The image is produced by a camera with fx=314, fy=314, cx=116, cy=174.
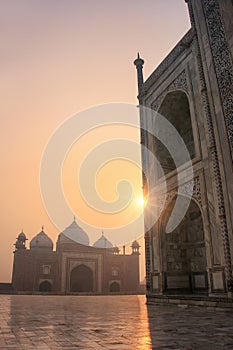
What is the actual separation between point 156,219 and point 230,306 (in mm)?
4262

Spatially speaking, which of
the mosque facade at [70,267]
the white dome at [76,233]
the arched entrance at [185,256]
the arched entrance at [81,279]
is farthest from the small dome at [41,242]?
the arched entrance at [185,256]

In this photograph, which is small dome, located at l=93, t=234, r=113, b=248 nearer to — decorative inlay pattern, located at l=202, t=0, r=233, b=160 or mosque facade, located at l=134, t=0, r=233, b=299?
mosque facade, located at l=134, t=0, r=233, b=299

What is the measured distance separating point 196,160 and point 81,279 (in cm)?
2261

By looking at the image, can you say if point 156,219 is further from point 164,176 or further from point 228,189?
point 228,189

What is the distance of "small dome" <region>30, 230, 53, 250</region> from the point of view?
30.6 metres

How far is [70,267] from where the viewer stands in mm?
27562

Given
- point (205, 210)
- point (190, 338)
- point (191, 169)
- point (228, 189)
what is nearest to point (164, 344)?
point (190, 338)

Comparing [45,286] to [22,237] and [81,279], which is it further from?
[22,237]

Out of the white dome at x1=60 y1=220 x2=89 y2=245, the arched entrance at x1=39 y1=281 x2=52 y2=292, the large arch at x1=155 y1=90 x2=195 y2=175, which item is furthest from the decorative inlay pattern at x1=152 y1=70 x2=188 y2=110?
the arched entrance at x1=39 y1=281 x2=52 y2=292

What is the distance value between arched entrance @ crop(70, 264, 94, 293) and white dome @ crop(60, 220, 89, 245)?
2.42 meters

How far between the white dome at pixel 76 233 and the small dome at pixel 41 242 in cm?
216

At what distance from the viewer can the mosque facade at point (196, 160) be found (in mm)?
5996

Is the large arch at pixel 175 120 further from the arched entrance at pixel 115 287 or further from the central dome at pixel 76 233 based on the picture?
the arched entrance at pixel 115 287

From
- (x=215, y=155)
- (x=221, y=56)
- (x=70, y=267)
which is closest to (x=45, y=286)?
(x=70, y=267)
